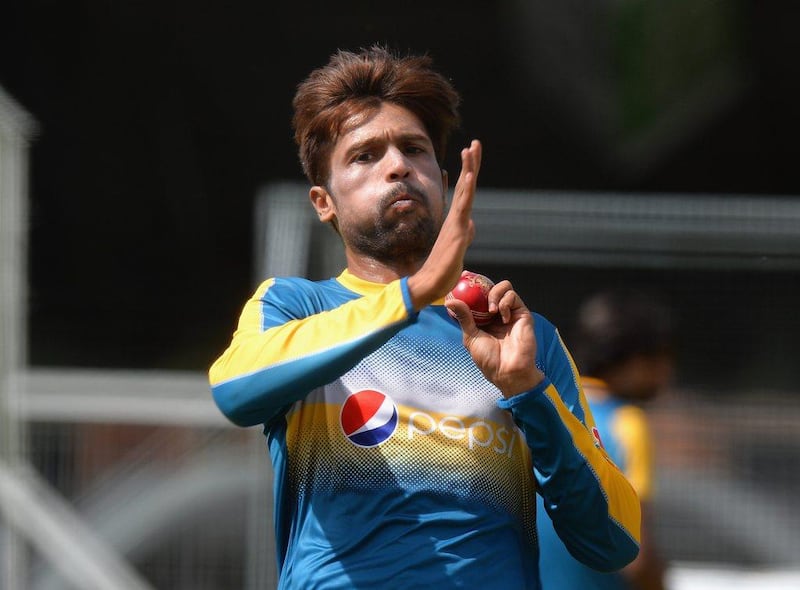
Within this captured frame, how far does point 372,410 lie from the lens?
219 centimetres

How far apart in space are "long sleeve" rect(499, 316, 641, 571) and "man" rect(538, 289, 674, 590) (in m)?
1.06

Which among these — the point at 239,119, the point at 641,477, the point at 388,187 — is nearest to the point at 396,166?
the point at 388,187

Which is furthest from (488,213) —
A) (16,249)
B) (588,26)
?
(588,26)

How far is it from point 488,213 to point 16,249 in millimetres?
2094

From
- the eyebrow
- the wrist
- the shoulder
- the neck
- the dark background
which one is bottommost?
the wrist

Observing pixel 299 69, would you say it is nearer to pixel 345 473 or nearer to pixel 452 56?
pixel 452 56

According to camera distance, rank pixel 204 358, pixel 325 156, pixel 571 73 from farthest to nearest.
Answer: pixel 571 73 → pixel 204 358 → pixel 325 156

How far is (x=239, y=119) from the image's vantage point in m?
9.38

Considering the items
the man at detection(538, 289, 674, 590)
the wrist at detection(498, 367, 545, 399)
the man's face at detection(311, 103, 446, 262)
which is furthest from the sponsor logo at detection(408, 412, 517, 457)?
the man at detection(538, 289, 674, 590)

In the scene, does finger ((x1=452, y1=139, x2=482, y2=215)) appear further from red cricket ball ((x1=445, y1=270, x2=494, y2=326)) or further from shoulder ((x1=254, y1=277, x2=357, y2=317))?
shoulder ((x1=254, y1=277, x2=357, y2=317))

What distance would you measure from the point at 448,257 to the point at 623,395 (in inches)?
74.3

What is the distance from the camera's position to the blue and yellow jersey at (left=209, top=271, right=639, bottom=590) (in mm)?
2115

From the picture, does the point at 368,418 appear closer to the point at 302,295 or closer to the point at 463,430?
the point at 463,430

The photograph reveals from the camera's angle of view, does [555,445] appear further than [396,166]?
No
